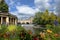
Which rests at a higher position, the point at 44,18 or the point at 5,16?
the point at 5,16

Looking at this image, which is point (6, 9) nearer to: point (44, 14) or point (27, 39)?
point (44, 14)

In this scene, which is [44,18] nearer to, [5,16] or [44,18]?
[44,18]

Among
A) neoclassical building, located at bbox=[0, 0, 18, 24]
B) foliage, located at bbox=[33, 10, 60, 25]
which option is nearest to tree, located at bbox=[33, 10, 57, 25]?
foliage, located at bbox=[33, 10, 60, 25]

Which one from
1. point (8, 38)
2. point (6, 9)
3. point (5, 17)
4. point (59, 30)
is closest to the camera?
point (8, 38)

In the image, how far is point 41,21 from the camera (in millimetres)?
45625

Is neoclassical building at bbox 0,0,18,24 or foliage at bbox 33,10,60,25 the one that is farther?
foliage at bbox 33,10,60,25

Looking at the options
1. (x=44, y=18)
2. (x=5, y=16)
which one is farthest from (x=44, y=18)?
(x=5, y=16)

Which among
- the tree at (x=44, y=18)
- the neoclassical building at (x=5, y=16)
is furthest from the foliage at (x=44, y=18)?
the neoclassical building at (x=5, y=16)

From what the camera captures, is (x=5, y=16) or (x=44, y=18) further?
(x=44, y=18)

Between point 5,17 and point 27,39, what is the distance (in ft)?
103

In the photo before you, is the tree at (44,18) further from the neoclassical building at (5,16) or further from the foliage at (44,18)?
the neoclassical building at (5,16)

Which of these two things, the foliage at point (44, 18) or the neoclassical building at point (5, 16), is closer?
the neoclassical building at point (5, 16)

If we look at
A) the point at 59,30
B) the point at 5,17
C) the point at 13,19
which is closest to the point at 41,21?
the point at 13,19

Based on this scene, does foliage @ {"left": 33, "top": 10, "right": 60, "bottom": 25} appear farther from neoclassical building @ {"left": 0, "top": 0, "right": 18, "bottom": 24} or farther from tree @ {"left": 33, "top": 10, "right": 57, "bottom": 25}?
neoclassical building @ {"left": 0, "top": 0, "right": 18, "bottom": 24}
